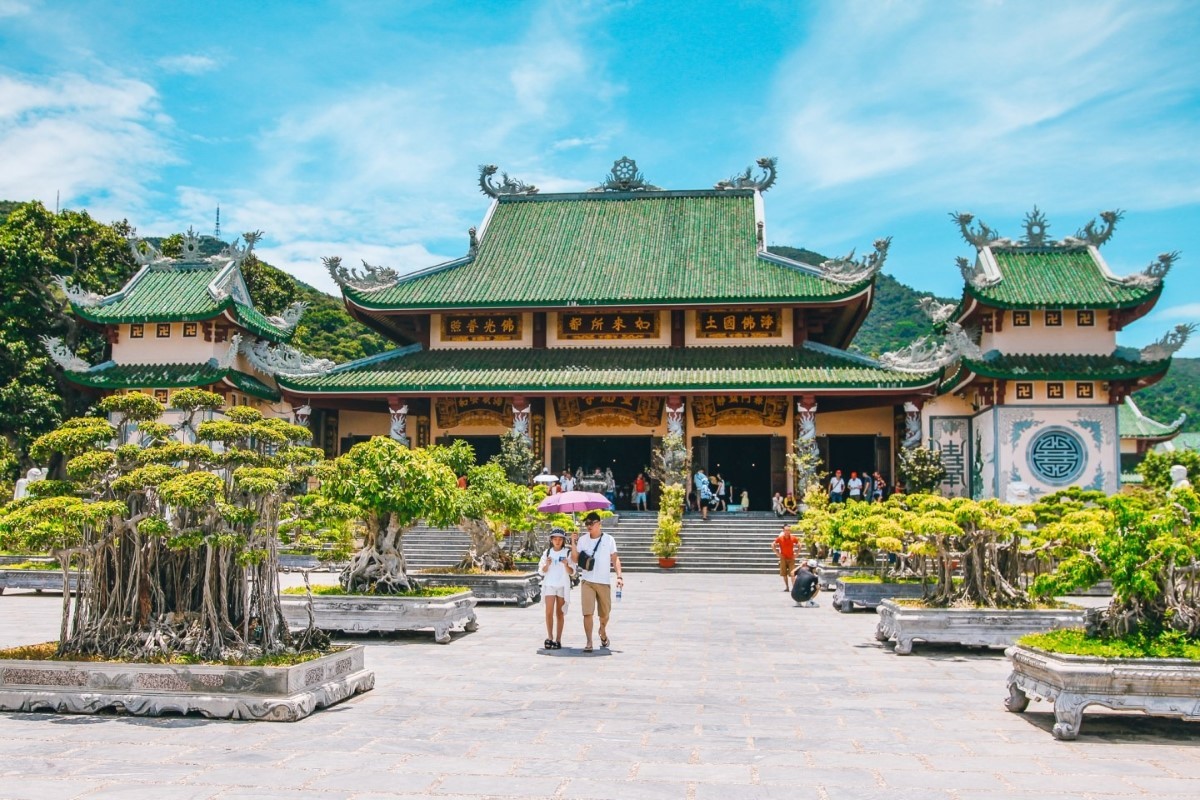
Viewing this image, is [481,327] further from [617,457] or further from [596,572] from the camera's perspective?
[596,572]

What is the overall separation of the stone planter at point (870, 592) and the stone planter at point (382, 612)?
6425 millimetres

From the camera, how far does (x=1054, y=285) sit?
26.7m

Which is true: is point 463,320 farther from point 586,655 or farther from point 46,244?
point 586,655

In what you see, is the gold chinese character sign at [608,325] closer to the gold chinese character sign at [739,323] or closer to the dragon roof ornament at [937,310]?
the gold chinese character sign at [739,323]

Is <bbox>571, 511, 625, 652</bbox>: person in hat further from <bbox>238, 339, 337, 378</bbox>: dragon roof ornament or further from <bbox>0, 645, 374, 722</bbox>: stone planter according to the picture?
<bbox>238, 339, 337, 378</bbox>: dragon roof ornament

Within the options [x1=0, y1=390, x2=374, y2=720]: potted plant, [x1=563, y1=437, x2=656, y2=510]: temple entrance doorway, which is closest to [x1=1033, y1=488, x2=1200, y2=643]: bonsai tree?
[x1=0, y1=390, x2=374, y2=720]: potted plant

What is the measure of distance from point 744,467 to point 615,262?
740 cm

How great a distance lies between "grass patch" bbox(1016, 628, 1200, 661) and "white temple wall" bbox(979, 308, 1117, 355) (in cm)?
1953

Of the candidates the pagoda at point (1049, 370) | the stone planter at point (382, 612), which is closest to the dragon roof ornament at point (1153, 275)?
the pagoda at point (1049, 370)

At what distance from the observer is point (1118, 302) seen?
25.8 meters

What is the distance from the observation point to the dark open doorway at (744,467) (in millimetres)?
31812

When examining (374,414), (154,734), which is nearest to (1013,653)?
(154,734)

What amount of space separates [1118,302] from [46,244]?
3122 centimetres

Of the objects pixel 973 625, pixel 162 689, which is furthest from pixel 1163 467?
pixel 162 689
